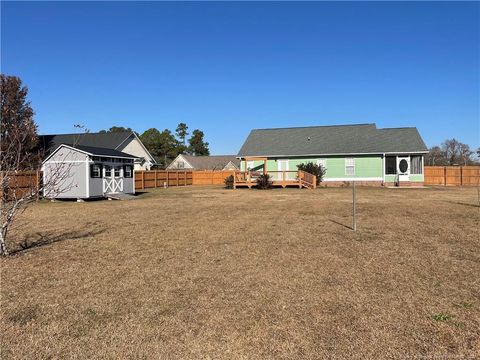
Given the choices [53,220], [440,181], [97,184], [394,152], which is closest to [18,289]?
[53,220]

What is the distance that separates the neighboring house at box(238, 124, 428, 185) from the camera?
103 feet

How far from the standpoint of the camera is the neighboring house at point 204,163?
76188 mm

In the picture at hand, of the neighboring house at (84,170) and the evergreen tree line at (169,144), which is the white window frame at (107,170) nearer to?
the neighboring house at (84,170)

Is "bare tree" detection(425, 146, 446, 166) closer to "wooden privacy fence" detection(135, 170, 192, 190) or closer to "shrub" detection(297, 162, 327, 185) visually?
"shrub" detection(297, 162, 327, 185)

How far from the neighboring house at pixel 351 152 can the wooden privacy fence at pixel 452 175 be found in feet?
16.6

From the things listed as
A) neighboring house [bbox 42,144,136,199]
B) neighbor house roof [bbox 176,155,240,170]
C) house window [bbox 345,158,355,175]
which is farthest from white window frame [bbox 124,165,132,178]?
neighbor house roof [bbox 176,155,240,170]

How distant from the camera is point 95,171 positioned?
845 inches

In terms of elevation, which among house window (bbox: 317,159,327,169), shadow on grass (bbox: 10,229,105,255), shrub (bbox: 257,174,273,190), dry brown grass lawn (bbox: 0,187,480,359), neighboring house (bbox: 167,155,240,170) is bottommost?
dry brown grass lawn (bbox: 0,187,480,359)

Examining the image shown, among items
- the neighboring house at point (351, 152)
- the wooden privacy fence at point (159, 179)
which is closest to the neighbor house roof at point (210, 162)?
the wooden privacy fence at point (159, 179)

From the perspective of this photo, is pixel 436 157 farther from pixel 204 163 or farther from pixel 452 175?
pixel 204 163

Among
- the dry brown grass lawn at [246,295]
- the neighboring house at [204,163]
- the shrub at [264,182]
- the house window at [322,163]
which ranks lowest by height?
the dry brown grass lawn at [246,295]

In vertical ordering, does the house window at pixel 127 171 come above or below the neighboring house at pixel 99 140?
below

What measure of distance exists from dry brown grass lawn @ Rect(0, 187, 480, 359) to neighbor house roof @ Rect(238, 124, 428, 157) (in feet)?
78.3

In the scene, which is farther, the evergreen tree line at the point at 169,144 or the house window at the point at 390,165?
the evergreen tree line at the point at 169,144
